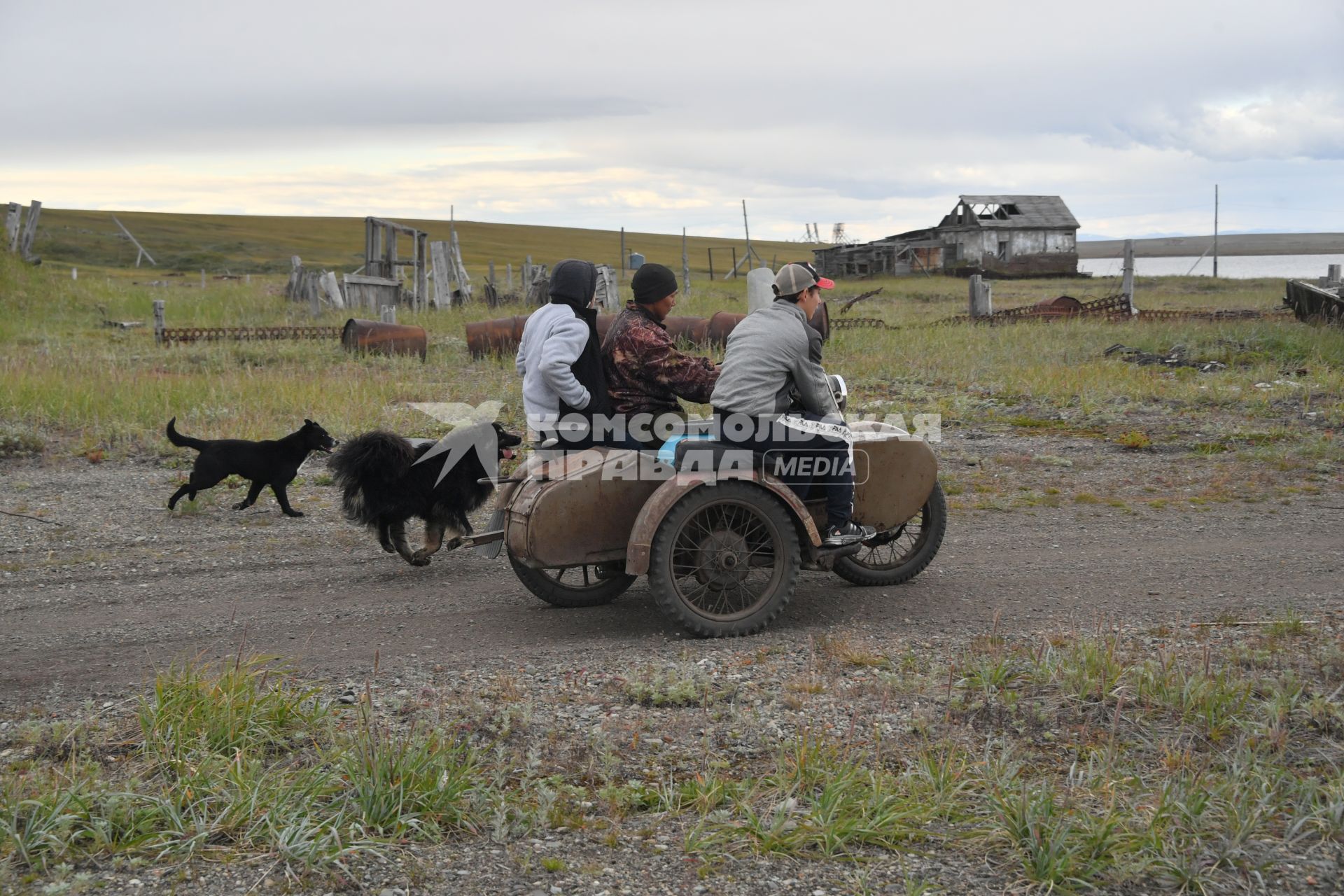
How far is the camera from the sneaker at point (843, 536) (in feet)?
20.7

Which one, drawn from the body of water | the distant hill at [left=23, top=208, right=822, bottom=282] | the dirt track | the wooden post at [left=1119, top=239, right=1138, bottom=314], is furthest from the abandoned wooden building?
the dirt track

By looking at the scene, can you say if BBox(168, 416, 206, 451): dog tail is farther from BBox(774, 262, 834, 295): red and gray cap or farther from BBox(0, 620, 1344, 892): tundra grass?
BBox(774, 262, 834, 295): red and gray cap

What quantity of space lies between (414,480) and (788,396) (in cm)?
272

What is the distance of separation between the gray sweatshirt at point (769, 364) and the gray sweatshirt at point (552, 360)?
0.79 m

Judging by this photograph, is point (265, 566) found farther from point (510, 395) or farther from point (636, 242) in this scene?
point (636, 242)

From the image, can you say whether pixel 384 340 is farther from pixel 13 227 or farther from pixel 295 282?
pixel 13 227

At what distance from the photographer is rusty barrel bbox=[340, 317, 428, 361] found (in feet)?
60.0

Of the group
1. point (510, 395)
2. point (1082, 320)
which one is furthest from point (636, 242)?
point (510, 395)

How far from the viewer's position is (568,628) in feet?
20.9

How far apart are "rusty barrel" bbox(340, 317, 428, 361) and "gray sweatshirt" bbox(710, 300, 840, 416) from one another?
42.1 feet

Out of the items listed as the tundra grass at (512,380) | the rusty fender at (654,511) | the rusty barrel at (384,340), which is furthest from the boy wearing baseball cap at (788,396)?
the rusty barrel at (384,340)

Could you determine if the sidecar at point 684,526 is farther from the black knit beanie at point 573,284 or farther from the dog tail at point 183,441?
the dog tail at point 183,441

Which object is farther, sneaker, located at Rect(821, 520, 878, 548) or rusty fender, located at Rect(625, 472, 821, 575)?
sneaker, located at Rect(821, 520, 878, 548)

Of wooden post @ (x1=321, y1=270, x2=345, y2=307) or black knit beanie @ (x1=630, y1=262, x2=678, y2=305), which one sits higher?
wooden post @ (x1=321, y1=270, x2=345, y2=307)
